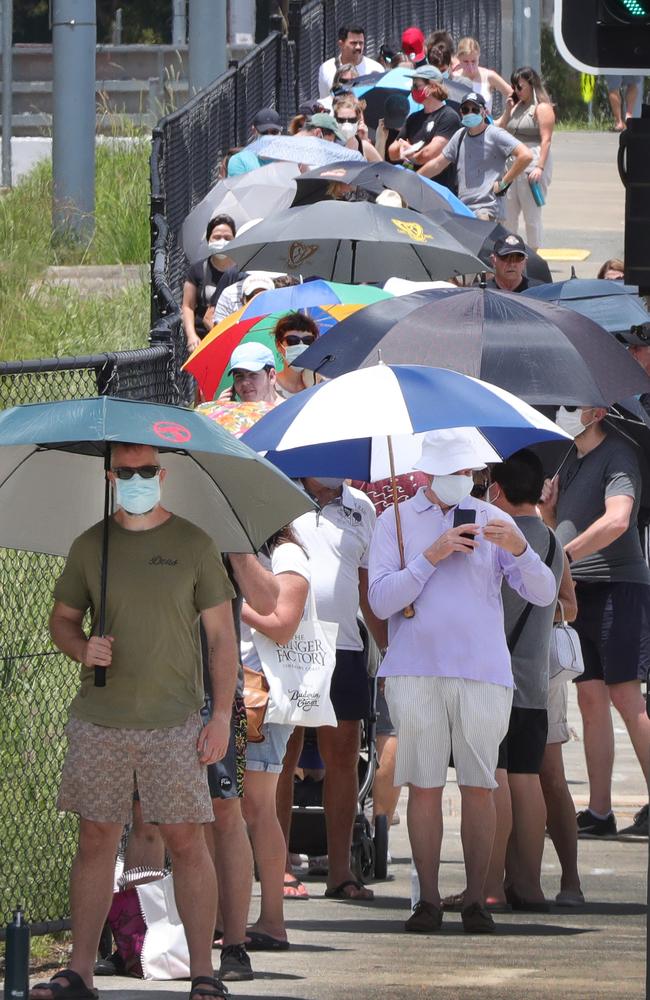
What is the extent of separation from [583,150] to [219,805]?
89.6 feet

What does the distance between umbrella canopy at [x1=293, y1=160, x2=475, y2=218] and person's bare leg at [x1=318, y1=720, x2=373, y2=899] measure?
5686 millimetres

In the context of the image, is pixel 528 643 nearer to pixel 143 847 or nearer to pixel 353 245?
pixel 143 847

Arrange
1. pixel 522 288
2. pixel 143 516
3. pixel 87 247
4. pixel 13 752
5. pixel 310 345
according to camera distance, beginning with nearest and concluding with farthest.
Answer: pixel 143 516 < pixel 13 752 < pixel 310 345 < pixel 522 288 < pixel 87 247

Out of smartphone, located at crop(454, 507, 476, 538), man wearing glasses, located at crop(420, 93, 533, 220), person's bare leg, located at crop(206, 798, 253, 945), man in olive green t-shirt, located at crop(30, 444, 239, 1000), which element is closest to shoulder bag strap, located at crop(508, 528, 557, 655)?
smartphone, located at crop(454, 507, 476, 538)

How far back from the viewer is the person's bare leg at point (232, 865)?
6680mm

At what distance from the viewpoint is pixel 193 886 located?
6258 millimetres

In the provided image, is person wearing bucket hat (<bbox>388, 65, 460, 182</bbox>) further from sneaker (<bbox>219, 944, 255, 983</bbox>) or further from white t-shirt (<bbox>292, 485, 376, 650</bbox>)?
sneaker (<bbox>219, 944, 255, 983</bbox>)

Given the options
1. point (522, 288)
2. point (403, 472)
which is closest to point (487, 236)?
point (522, 288)

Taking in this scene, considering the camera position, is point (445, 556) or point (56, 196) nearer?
point (445, 556)

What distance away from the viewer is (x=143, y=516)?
6.24 meters

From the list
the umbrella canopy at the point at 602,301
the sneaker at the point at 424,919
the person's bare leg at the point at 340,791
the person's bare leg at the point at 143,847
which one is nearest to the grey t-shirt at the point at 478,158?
the umbrella canopy at the point at 602,301

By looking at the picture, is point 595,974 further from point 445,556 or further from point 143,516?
point 143,516

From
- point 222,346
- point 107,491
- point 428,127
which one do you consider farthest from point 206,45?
point 107,491

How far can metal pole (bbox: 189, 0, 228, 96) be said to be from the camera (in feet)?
71.2
